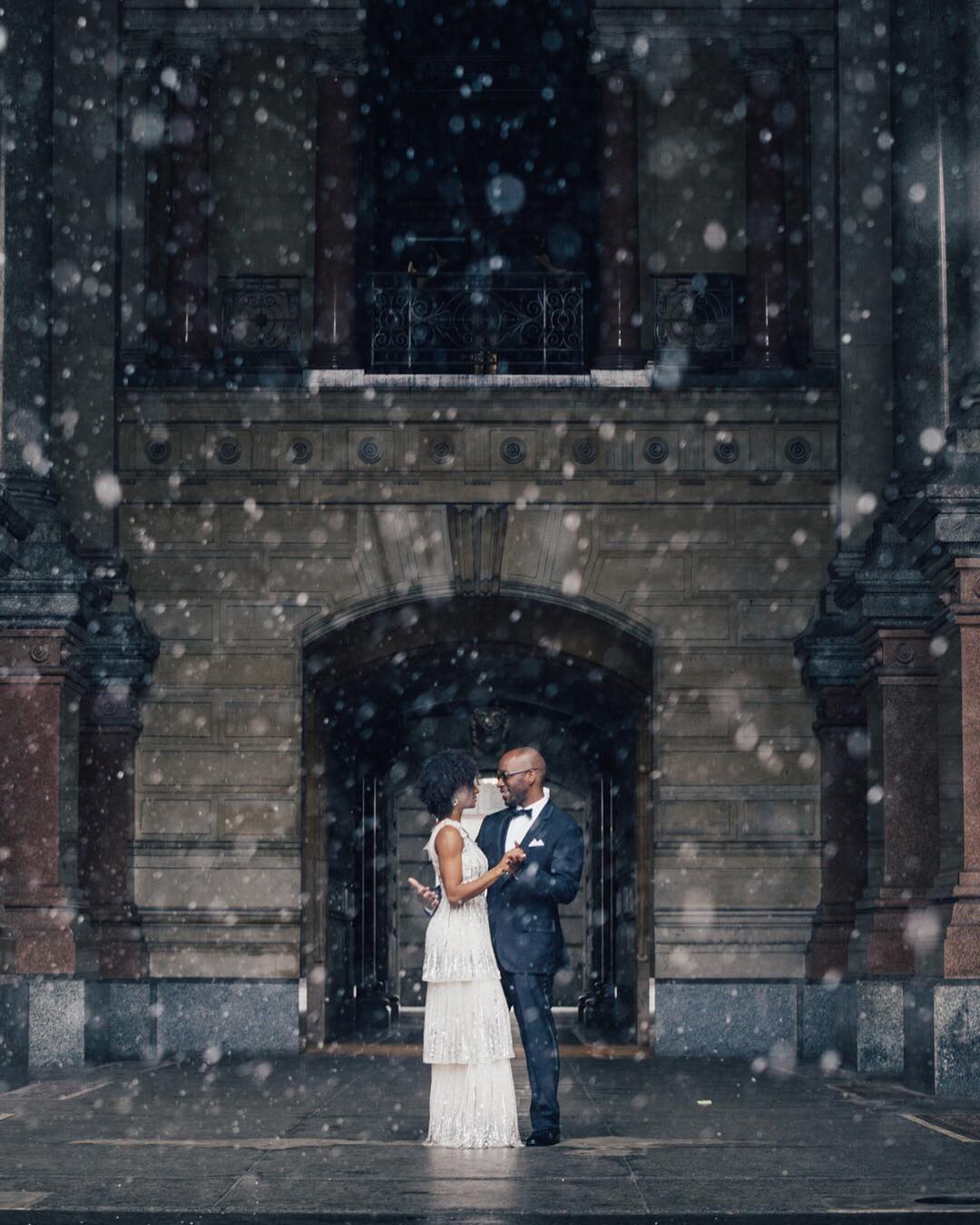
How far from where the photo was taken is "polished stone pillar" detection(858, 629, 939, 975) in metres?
17.4

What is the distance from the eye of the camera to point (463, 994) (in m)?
10.9

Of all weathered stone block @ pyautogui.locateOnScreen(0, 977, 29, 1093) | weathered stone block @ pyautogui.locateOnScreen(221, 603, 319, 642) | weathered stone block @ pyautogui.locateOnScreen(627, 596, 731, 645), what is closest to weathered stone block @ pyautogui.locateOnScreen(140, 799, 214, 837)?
weathered stone block @ pyautogui.locateOnScreen(221, 603, 319, 642)

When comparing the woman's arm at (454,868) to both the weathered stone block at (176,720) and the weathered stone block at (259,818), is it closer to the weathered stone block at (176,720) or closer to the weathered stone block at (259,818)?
the weathered stone block at (259,818)

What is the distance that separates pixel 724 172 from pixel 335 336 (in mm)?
4071

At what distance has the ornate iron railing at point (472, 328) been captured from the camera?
20.9 m

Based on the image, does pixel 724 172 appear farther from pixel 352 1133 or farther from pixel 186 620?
pixel 352 1133

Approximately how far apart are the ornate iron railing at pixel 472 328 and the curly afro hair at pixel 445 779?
1036 cm

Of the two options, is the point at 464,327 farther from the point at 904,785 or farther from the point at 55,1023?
the point at 55,1023

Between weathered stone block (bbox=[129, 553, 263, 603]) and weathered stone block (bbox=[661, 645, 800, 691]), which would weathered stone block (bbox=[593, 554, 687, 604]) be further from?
weathered stone block (bbox=[129, 553, 263, 603])

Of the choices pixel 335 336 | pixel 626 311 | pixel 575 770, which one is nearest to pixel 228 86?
pixel 335 336

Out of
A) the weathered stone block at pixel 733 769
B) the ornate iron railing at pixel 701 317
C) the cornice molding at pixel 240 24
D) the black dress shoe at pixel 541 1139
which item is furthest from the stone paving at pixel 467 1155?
the cornice molding at pixel 240 24

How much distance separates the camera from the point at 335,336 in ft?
67.4

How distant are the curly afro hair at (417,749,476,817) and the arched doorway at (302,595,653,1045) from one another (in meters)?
9.22

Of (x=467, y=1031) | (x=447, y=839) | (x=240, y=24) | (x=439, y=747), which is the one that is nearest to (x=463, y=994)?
(x=467, y=1031)
